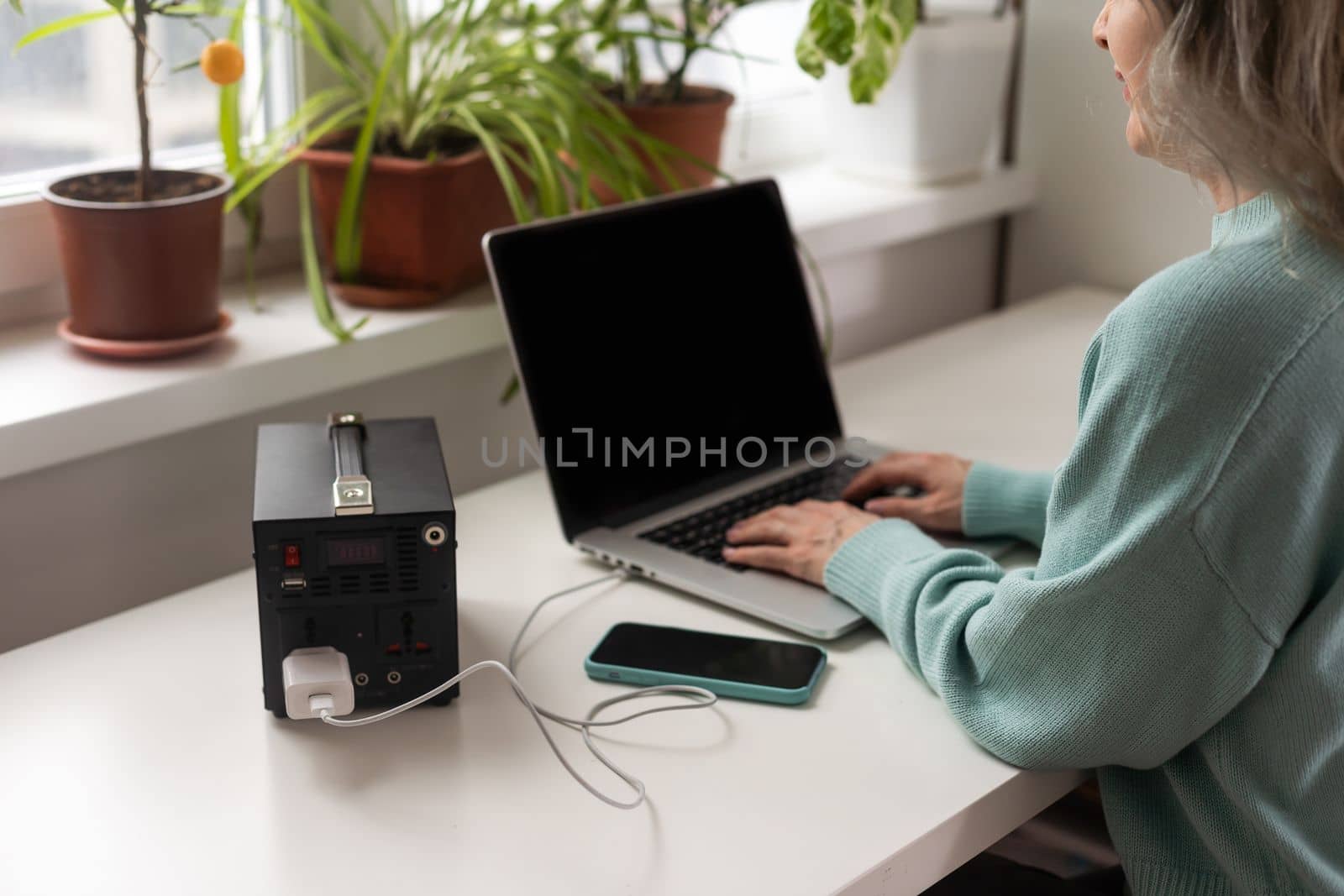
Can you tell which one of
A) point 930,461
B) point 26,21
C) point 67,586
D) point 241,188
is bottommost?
point 67,586

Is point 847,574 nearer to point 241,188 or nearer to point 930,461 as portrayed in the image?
point 930,461

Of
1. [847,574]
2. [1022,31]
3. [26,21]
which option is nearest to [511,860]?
[847,574]

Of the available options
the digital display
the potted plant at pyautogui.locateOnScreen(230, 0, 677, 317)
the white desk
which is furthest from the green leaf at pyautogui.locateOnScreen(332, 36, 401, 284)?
the digital display

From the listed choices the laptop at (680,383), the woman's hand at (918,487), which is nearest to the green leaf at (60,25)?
the laptop at (680,383)

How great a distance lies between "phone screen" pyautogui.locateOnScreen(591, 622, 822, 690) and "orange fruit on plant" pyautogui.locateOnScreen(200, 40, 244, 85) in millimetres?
547

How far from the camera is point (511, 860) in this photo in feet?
2.34

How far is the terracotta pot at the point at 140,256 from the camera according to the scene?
3.46 ft

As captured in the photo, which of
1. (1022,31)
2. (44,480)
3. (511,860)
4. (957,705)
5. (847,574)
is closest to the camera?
(511,860)

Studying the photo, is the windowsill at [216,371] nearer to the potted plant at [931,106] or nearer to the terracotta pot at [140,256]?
the terracotta pot at [140,256]

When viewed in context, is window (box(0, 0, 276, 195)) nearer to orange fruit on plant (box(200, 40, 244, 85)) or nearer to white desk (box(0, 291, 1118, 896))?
orange fruit on plant (box(200, 40, 244, 85))

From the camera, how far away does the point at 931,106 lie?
5.52 ft

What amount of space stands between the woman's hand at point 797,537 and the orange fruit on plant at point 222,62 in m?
0.54

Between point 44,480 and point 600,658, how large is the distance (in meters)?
0.48

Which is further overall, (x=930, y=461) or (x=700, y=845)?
(x=930, y=461)
